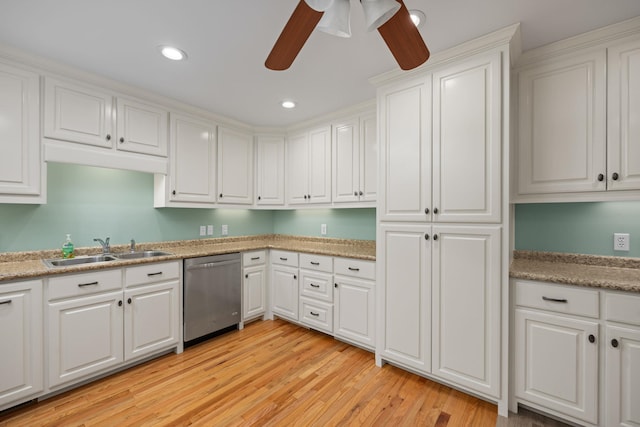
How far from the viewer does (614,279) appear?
5.23 ft

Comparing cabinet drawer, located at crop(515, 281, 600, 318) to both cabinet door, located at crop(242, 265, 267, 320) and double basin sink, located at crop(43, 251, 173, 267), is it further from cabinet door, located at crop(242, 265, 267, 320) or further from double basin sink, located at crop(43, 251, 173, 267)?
double basin sink, located at crop(43, 251, 173, 267)

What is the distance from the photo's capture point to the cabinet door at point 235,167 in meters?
3.31

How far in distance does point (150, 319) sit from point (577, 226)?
3.44 meters

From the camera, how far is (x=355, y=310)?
2625 mm

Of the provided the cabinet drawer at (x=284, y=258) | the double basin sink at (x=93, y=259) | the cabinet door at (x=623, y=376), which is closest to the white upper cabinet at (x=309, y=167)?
the cabinet drawer at (x=284, y=258)

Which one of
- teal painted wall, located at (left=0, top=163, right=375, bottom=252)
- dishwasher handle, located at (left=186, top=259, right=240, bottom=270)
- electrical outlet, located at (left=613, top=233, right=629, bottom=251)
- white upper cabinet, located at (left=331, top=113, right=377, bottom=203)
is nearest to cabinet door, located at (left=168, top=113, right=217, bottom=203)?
teal painted wall, located at (left=0, top=163, right=375, bottom=252)

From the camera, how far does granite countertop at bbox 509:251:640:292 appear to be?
1563 millimetres

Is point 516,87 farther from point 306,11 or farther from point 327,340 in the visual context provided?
point 327,340

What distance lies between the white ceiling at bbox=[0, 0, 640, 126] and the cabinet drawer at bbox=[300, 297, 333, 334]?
2.13 metres

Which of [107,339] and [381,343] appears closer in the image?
[107,339]

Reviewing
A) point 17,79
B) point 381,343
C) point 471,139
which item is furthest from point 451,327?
point 17,79

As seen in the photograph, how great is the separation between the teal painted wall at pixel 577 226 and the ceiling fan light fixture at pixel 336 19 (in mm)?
1970

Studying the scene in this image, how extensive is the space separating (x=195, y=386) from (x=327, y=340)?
1268mm

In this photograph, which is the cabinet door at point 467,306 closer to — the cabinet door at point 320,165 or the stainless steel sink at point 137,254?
the cabinet door at point 320,165
